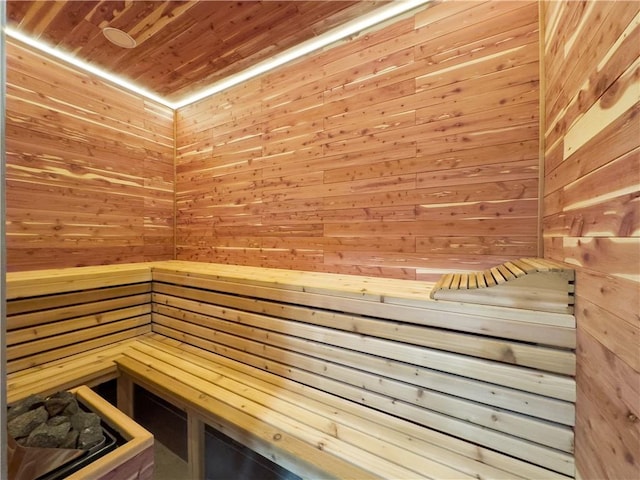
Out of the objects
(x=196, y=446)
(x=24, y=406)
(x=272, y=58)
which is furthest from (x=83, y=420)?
(x=272, y=58)

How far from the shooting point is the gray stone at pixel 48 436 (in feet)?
3.67

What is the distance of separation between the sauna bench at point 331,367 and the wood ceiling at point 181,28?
6.38 feet

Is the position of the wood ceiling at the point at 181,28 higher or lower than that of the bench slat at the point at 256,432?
higher

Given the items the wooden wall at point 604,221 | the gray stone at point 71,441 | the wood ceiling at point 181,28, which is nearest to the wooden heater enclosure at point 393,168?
the wooden wall at point 604,221

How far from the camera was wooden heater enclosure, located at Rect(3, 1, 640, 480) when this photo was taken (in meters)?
0.83

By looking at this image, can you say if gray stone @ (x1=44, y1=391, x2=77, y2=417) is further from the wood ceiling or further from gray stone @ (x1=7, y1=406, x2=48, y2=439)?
the wood ceiling

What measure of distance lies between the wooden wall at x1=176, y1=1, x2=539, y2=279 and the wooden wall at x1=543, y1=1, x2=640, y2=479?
0.51 meters

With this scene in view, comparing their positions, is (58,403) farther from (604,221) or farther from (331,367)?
(604,221)

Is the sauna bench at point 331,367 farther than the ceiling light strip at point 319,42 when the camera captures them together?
No

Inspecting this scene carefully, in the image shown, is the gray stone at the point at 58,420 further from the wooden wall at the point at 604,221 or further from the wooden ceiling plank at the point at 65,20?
the wooden ceiling plank at the point at 65,20

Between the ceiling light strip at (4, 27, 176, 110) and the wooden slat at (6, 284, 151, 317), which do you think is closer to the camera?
the wooden slat at (6, 284, 151, 317)

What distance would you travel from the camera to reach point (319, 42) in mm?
2357

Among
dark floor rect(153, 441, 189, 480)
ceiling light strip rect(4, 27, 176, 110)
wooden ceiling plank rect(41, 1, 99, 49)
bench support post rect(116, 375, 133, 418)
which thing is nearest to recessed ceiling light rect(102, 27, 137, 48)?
wooden ceiling plank rect(41, 1, 99, 49)

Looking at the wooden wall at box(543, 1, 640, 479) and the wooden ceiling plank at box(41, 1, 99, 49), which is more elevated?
the wooden ceiling plank at box(41, 1, 99, 49)
